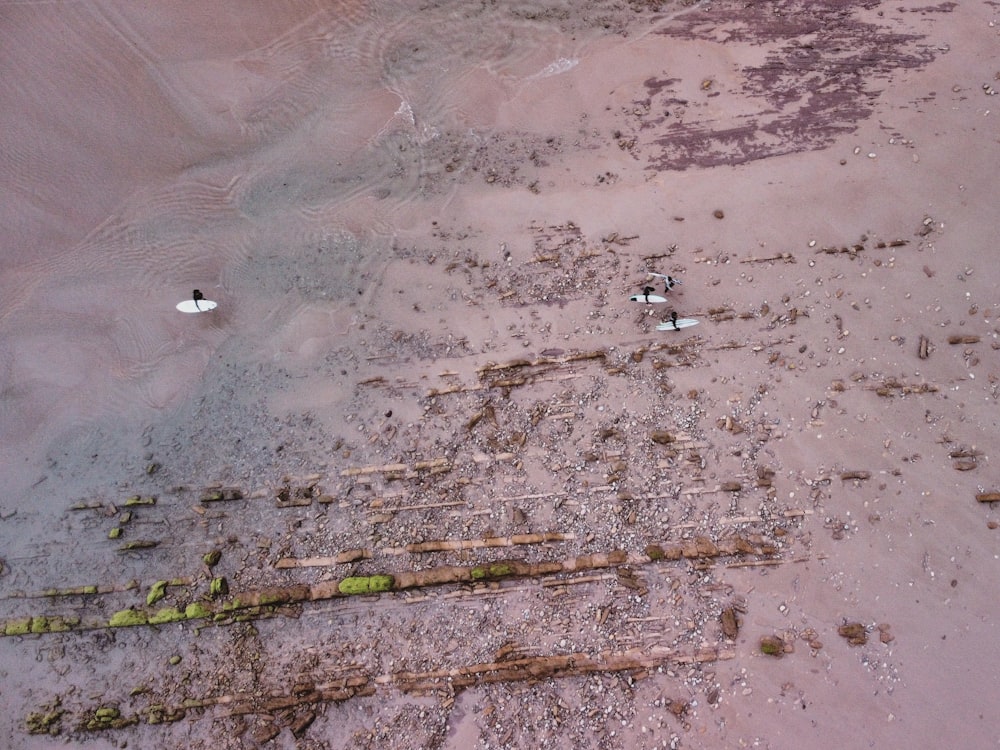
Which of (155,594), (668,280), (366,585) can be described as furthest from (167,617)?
(668,280)

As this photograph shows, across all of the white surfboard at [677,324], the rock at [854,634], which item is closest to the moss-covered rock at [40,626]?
the white surfboard at [677,324]

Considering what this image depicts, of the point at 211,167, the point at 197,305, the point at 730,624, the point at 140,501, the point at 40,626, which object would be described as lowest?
the point at 730,624

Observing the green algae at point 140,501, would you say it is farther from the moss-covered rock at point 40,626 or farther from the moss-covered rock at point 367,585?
the moss-covered rock at point 367,585

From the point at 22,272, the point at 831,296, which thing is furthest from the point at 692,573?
the point at 22,272

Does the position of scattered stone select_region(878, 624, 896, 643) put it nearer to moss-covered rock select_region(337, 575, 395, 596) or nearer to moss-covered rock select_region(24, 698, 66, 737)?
moss-covered rock select_region(337, 575, 395, 596)

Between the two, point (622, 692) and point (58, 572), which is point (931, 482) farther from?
point (58, 572)

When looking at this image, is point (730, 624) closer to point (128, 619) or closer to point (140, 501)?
point (128, 619)

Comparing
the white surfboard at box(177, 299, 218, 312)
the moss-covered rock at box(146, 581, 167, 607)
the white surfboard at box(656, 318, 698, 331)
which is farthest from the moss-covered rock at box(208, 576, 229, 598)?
the white surfboard at box(656, 318, 698, 331)
